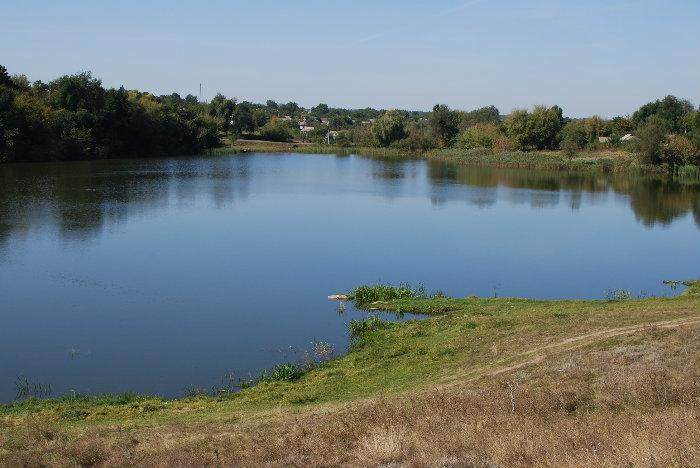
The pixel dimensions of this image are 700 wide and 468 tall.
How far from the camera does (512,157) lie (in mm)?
91875

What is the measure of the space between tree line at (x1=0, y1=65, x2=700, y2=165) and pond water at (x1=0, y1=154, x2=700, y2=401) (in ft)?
54.0

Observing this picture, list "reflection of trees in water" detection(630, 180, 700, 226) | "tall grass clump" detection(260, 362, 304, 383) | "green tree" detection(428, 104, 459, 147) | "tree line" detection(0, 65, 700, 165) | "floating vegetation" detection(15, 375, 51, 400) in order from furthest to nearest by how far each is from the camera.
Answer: "green tree" detection(428, 104, 459, 147) → "tree line" detection(0, 65, 700, 165) → "reflection of trees in water" detection(630, 180, 700, 226) → "tall grass clump" detection(260, 362, 304, 383) → "floating vegetation" detection(15, 375, 51, 400)

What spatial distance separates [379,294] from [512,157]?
72592 mm

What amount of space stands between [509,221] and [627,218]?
8937 mm

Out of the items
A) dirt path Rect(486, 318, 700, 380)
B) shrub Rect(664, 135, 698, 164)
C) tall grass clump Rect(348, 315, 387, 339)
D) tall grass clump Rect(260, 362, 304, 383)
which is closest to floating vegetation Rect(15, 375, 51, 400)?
tall grass clump Rect(260, 362, 304, 383)

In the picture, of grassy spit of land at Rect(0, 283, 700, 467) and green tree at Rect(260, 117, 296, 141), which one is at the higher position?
green tree at Rect(260, 117, 296, 141)

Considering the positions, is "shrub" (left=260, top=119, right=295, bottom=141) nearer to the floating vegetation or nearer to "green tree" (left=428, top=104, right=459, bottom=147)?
"green tree" (left=428, top=104, right=459, bottom=147)

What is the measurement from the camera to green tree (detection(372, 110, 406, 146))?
383 feet

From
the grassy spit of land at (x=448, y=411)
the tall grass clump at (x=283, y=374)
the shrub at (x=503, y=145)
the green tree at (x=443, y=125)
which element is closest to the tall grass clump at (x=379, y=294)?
the grassy spit of land at (x=448, y=411)

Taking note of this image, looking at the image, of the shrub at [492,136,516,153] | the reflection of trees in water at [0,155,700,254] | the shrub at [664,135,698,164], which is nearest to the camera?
the reflection of trees in water at [0,155,700,254]

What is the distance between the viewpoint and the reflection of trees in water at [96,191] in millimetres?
35844

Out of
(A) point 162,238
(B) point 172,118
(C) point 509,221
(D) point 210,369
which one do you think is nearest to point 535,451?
(D) point 210,369

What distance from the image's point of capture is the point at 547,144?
102 metres

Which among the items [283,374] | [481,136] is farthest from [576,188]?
[283,374]
